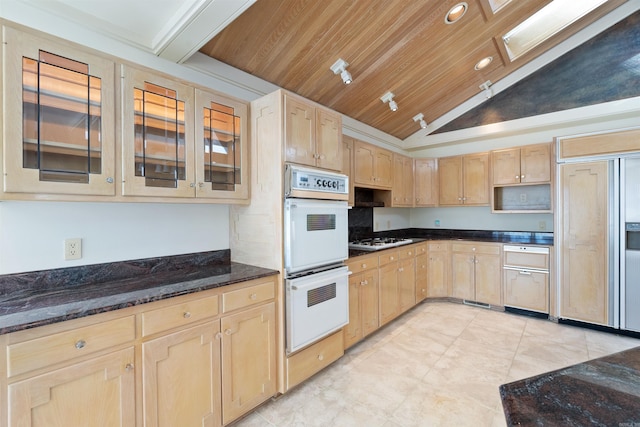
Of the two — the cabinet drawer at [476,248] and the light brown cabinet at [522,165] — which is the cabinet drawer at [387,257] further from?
the light brown cabinet at [522,165]

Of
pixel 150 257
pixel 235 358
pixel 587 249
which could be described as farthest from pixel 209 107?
pixel 587 249

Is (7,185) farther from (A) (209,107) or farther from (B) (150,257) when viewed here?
(A) (209,107)

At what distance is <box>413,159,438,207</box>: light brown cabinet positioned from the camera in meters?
4.59

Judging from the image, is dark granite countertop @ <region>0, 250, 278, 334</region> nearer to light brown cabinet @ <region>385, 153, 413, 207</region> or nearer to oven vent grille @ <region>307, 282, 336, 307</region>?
Result: oven vent grille @ <region>307, 282, 336, 307</region>

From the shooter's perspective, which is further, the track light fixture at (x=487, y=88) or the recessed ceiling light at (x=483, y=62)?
the track light fixture at (x=487, y=88)

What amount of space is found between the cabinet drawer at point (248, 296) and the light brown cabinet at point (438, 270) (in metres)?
3.08

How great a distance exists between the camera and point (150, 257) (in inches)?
79.4

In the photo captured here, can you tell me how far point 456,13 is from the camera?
8.38 feet

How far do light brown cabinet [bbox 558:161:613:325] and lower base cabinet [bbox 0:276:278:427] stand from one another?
3.54 m

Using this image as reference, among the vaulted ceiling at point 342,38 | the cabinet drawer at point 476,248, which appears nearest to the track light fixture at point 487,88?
the vaulted ceiling at point 342,38

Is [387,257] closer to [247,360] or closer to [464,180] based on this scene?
[247,360]

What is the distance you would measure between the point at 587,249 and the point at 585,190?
2.22 feet

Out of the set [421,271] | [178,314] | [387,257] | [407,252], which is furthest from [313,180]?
[421,271]

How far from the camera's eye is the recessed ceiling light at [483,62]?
133 inches
